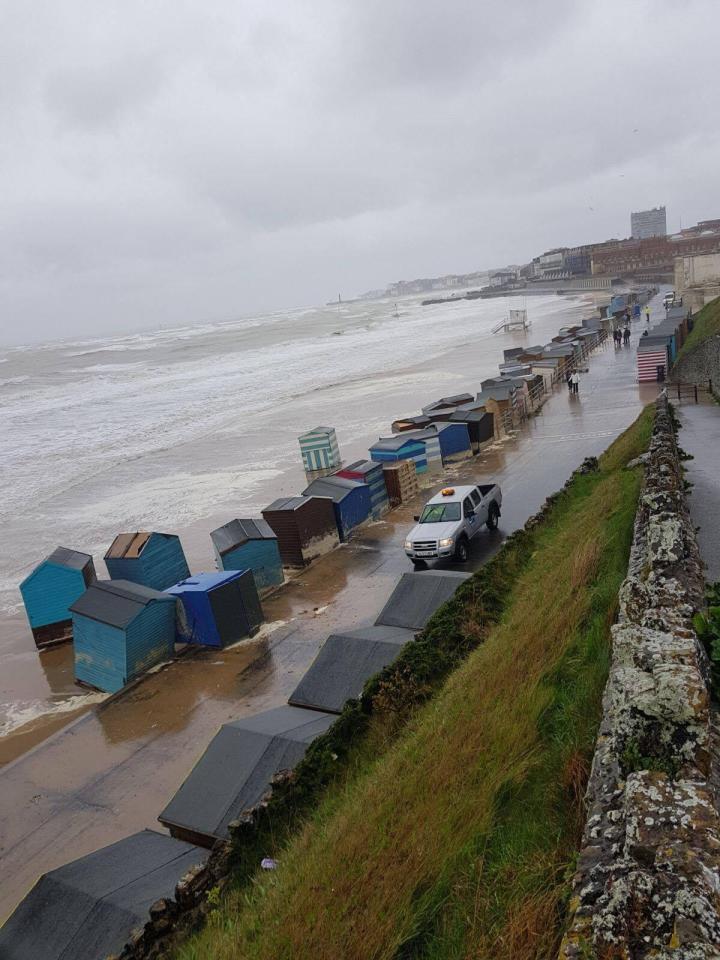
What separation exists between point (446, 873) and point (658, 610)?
2.71m

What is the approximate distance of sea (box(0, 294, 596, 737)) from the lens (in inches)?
859

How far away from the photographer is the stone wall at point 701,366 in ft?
86.9

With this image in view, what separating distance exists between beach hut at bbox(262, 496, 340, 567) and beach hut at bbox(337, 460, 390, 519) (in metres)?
2.80

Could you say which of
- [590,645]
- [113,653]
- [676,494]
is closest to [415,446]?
[113,653]

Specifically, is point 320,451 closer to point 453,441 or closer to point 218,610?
point 453,441

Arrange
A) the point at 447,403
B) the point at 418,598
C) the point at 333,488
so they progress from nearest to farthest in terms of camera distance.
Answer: the point at 418,598 < the point at 333,488 < the point at 447,403

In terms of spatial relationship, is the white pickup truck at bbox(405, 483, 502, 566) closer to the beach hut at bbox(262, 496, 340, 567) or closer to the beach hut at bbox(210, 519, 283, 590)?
the beach hut at bbox(262, 496, 340, 567)

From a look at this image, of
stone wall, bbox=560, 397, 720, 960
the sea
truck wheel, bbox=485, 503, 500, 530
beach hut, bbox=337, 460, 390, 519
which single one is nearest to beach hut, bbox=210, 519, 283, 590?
the sea

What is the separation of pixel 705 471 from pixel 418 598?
718 centimetres

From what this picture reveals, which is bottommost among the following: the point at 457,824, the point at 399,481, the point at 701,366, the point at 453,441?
the point at 399,481

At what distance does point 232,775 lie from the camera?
8.27 meters

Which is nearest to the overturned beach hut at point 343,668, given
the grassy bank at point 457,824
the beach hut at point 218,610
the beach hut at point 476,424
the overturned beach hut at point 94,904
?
the grassy bank at point 457,824

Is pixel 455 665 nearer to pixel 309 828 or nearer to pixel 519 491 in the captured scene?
pixel 309 828

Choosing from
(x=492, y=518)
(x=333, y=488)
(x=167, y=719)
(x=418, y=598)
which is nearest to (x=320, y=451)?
(x=333, y=488)
